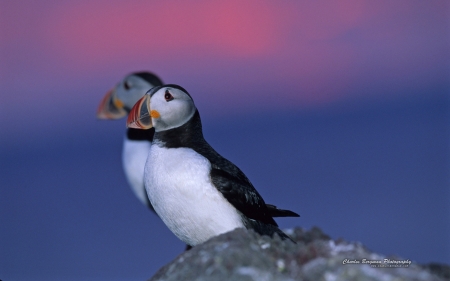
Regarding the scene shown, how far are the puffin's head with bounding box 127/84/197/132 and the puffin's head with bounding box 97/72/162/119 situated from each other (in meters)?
3.08

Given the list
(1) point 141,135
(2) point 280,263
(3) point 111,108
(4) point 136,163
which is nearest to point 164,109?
(2) point 280,263

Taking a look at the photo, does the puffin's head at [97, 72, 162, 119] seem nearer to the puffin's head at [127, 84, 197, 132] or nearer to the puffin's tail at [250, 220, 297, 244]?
the puffin's head at [127, 84, 197, 132]

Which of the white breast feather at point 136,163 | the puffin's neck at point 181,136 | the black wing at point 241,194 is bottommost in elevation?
the white breast feather at point 136,163

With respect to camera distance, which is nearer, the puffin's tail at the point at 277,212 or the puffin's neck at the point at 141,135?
the puffin's tail at the point at 277,212

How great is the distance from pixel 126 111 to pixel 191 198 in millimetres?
4029

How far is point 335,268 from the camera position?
3828mm

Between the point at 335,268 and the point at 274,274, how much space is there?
A: 0.37 meters

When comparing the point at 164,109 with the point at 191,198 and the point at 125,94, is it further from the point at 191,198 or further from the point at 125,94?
the point at 125,94

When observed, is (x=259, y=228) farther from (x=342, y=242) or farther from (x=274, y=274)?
(x=274, y=274)

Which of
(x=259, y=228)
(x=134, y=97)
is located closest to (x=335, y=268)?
(x=259, y=228)

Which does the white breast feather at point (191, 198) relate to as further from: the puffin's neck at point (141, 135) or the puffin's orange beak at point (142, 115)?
the puffin's neck at point (141, 135)

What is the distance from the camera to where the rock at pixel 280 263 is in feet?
12.4

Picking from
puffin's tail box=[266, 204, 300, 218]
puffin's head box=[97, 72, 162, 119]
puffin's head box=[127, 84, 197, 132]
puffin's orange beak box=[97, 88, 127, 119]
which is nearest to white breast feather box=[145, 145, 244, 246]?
puffin's head box=[127, 84, 197, 132]

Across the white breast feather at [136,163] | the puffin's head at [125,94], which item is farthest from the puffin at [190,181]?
the puffin's head at [125,94]
